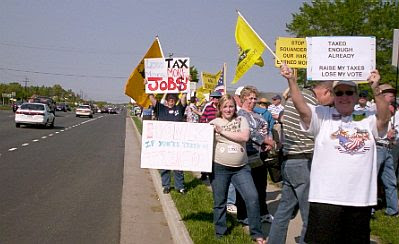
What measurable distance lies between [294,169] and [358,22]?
32881mm

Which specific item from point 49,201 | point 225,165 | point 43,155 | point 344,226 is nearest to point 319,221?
point 344,226

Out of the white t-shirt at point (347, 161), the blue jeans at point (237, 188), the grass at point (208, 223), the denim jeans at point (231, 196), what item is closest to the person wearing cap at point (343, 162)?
the white t-shirt at point (347, 161)

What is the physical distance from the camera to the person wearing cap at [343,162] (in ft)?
11.9

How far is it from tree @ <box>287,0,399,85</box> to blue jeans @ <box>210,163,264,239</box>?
94.9 ft

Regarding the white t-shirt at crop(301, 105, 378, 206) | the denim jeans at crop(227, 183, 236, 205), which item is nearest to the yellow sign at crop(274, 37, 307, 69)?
the denim jeans at crop(227, 183, 236, 205)

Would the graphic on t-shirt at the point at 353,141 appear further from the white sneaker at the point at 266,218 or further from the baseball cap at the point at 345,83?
the white sneaker at the point at 266,218

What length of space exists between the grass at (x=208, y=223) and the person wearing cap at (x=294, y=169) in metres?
0.94

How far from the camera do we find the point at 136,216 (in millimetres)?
7699

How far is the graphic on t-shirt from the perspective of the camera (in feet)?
11.9

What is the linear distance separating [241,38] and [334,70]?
2.26 metres

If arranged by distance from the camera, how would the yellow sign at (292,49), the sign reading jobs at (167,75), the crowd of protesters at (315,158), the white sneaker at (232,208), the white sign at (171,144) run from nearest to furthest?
1. the crowd of protesters at (315,158)
2. the white sign at (171,144)
3. the white sneaker at (232,208)
4. the sign reading jobs at (167,75)
5. the yellow sign at (292,49)

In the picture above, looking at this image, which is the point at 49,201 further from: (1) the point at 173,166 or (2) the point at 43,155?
(2) the point at 43,155

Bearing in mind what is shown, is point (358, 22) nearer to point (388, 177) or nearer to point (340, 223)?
Answer: point (388, 177)

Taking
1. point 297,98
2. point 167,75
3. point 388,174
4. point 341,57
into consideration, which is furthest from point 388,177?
point 297,98
